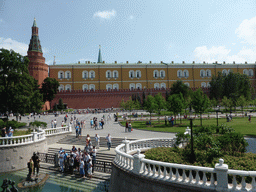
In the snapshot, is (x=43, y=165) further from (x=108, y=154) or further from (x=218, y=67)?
(x=218, y=67)

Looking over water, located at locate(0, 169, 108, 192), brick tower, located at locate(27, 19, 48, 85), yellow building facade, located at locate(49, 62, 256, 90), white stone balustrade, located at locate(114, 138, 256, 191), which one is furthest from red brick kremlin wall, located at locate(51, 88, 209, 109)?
white stone balustrade, located at locate(114, 138, 256, 191)

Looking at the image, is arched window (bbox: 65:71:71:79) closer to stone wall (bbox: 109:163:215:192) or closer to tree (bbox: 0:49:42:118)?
tree (bbox: 0:49:42:118)

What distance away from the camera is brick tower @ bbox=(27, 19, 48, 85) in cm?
5428

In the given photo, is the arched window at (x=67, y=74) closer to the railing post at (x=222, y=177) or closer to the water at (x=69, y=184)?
the water at (x=69, y=184)

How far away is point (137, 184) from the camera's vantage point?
680cm

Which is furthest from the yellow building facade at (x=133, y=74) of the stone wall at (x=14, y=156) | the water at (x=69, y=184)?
the water at (x=69, y=184)

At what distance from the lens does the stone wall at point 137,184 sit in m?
5.75

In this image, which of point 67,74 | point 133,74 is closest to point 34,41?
point 67,74

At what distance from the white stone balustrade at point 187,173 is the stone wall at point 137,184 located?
10cm

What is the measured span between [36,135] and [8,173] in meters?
3.09

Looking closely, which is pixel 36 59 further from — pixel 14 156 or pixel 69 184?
A: pixel 69 184

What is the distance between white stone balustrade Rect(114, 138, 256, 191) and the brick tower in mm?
51112

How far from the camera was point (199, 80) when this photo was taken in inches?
2591

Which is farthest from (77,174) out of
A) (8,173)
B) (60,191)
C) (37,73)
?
(37,73)
